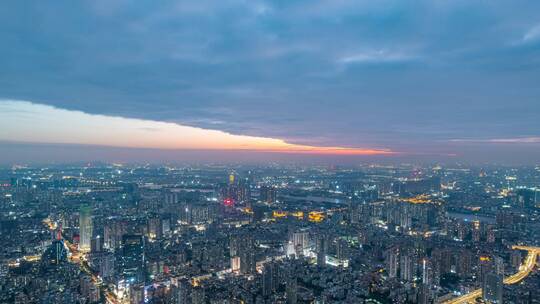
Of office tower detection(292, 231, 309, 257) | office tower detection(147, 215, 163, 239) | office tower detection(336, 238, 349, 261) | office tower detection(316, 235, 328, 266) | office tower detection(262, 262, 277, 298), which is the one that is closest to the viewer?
office tower detection(262, 262, 277, 298)

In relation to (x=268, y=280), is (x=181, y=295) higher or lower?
higher

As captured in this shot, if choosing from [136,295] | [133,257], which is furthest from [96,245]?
[136,295]

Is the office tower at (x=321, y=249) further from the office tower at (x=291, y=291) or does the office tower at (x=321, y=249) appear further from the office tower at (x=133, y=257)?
the office tower at (x=133, y=257)

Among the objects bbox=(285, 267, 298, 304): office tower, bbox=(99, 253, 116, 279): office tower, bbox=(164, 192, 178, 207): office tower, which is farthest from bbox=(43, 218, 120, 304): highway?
bbox=(164, 192, 178, 207): office tower

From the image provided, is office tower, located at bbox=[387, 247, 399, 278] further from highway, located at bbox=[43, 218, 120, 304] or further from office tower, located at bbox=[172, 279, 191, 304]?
highway, located at bbox=[43, 218, 120, 304]

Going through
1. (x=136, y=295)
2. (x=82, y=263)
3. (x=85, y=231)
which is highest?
(x=85, y=231)

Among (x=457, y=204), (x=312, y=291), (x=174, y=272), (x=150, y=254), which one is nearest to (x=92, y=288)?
(x=174, y=272)

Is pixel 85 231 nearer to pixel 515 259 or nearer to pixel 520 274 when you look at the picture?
pixel 520 274
